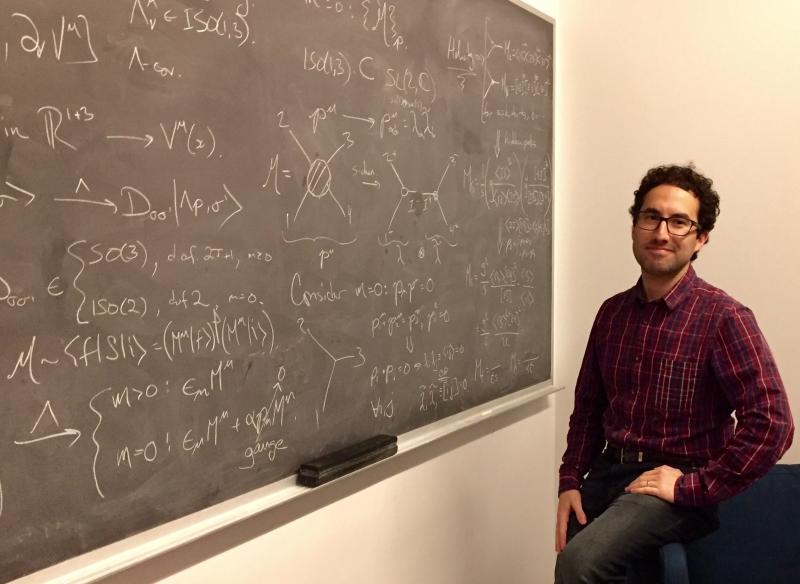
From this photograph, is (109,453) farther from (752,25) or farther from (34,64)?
(752,25)

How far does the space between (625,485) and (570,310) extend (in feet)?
3.80

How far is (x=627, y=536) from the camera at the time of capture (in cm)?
183

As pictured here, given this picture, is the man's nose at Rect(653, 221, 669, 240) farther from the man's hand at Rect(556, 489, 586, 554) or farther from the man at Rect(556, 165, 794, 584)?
the man's hand at Rect(556, 489, 586, 554)

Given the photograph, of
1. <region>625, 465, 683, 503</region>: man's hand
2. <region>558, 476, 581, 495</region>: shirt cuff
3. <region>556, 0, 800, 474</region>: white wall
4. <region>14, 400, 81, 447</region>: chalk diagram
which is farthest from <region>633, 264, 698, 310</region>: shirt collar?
<region>14, 400, 81, 447</region>: chalk diagram

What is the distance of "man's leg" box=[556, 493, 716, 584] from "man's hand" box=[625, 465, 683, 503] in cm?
2

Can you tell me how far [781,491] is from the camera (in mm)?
1990

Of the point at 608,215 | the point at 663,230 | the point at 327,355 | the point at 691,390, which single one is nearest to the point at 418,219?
the point at 327,355

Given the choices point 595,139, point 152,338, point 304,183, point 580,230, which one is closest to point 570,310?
point 580,230

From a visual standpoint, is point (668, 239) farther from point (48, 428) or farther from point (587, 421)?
point (48, 428)

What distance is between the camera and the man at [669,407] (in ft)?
5.94

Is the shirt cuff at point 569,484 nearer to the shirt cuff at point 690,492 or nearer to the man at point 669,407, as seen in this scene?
the man at point 669,407

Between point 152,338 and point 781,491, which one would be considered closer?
point 152,338

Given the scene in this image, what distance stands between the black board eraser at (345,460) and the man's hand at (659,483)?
71 centimetres

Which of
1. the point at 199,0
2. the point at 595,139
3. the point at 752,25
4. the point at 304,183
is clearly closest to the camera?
the point at 199,0
